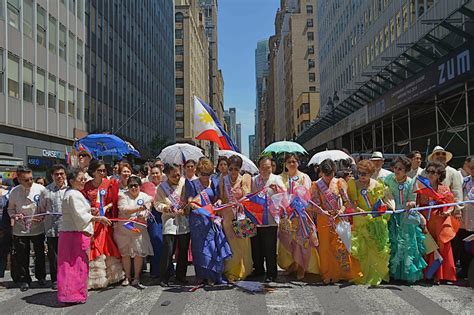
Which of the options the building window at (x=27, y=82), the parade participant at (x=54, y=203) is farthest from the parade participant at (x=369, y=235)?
the building window at (x=27, y=82)

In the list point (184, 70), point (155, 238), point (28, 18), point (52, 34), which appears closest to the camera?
point (155, 238)

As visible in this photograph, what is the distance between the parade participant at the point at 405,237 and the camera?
21.1 ft

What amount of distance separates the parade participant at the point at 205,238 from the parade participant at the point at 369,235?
190 cm

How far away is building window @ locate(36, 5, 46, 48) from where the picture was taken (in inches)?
980

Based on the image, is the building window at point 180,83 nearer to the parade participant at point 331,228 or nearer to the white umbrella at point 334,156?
the white umbrella at point 334,156

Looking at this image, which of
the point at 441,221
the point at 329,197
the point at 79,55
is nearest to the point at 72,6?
the point at 79,55

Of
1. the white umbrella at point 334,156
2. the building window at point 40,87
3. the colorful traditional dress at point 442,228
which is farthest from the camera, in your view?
the building window at point 40,87

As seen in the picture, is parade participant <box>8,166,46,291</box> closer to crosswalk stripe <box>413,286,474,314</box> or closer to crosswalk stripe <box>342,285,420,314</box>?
crosswalk stripe <box>342,285,420,314</box>

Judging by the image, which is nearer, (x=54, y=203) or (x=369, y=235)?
(x=369, y=235)

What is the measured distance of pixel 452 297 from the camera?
230 inches

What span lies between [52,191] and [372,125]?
2737 cm

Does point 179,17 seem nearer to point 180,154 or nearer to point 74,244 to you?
point 180,154

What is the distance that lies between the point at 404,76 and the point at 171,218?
64.1ft

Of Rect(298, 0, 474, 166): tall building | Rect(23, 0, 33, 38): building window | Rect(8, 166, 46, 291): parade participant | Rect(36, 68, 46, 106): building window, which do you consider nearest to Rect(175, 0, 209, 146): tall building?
Rect(298, 0, 474, 166): tall building
